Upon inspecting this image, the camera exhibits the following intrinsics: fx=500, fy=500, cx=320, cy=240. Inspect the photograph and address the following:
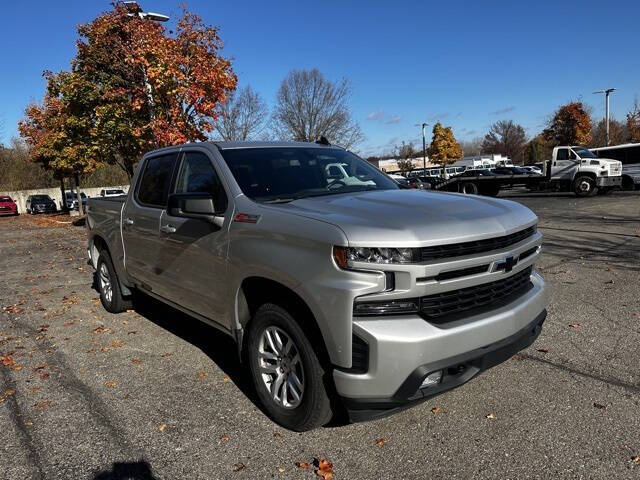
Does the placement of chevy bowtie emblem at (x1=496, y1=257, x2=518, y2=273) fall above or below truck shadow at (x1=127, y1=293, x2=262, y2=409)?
above

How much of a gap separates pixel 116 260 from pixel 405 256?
13.6 ft

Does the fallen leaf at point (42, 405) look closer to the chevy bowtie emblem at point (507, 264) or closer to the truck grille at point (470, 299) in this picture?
the truck grille at point (470, 299)

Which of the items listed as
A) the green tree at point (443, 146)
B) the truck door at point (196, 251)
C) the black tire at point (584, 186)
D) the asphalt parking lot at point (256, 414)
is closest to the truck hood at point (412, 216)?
the truck door at point (196, 251)

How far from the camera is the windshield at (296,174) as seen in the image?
371 centimetres

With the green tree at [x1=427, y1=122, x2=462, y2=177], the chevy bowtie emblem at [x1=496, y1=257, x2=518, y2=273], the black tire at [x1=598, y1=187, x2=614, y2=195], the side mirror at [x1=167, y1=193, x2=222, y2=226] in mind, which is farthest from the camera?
the green tree at [x1=427, y1=122, x2=462, y2=177]

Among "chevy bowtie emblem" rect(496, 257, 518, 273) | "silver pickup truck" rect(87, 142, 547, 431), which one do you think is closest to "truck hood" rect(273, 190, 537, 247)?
"silver pickup truck" rect(87, 142, 547, 431)

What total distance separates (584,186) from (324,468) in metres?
23.2

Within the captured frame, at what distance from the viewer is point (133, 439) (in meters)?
3.26

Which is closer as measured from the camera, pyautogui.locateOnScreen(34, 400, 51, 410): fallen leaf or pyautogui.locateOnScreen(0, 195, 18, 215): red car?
pyautogui.locateOnScreen(34, 400, 51, 410): fallen leaf

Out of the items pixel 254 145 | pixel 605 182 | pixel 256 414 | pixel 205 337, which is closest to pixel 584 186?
pixel 605 182

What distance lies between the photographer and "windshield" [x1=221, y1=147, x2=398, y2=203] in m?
3.71

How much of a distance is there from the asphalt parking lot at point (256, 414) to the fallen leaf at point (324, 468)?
0.03 meters

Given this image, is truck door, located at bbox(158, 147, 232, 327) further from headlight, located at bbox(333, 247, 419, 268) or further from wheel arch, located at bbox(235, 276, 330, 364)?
headlight, located at bbox(333, 247, 419, 268)

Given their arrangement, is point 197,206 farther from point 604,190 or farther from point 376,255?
point 604,190
